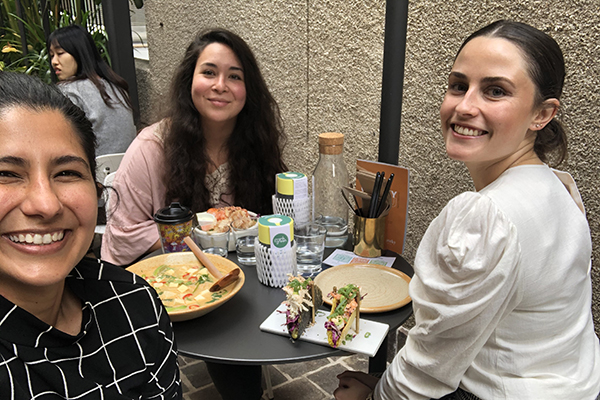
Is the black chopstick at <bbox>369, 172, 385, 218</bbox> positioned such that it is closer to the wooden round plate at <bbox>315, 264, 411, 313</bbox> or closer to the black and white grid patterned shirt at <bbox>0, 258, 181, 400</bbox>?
the wooden round plate at <bbox>315, 264, 411, 313</bbox>

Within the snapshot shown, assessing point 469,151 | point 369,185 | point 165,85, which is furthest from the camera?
point 165,85

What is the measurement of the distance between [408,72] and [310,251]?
1323 mm

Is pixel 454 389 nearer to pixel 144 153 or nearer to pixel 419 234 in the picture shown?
pixel 419 234

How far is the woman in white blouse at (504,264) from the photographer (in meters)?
1.20

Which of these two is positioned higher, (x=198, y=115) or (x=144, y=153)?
(x=198, y=115)

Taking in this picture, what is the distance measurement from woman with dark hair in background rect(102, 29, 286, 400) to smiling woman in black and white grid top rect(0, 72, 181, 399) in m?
1.04

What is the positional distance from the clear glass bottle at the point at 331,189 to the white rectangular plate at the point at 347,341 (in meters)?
0.57

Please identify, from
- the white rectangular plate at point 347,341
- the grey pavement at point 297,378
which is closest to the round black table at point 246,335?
the white rectangular plate at point 347,341

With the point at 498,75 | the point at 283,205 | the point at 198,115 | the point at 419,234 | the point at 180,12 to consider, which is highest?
the point at 180,12

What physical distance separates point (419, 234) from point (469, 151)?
132cm

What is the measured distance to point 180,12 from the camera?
4812 mm

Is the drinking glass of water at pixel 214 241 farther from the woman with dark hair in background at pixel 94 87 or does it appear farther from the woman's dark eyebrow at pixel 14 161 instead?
the woman with dark hair in background at pixel 94 87

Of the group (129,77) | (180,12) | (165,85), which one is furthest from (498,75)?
(129,77)

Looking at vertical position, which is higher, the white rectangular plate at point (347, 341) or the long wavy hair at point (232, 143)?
the long wavy hair at point (232, 143)
